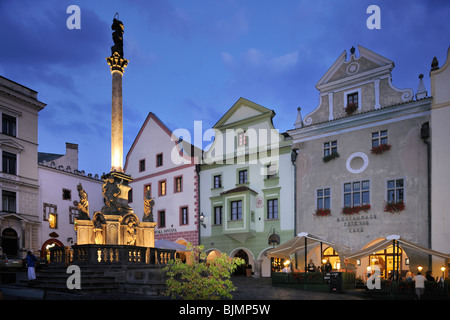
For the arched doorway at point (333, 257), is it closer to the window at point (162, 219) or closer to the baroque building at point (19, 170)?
the window at point (162, 219)

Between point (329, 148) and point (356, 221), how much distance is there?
17.4 feet

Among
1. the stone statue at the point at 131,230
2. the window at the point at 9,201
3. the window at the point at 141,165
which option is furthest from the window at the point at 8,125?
the stone statue at the point at 131,230

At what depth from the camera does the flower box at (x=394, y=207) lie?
2518 cm

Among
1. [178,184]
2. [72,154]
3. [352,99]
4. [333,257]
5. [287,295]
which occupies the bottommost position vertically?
[333,257]

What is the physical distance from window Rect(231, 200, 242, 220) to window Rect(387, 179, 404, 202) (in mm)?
10955

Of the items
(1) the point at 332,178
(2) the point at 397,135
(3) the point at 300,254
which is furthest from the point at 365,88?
(3) the point at 300,254

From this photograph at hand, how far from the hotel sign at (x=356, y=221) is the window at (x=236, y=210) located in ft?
25.8

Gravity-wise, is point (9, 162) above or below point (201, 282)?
above

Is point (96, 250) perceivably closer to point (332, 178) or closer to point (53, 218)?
point (332, 178)

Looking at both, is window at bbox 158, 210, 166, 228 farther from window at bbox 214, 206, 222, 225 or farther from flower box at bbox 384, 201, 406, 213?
flower box at bbox 384, 201, 406, 213

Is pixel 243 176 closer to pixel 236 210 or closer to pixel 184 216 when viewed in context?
pixel 236 210

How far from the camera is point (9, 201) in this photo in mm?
35562

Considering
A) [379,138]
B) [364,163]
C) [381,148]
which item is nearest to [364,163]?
[364,163]
